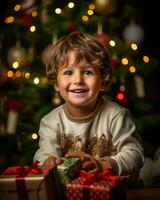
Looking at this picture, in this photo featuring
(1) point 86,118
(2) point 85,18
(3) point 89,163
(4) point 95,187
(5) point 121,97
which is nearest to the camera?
(4) point 95,187

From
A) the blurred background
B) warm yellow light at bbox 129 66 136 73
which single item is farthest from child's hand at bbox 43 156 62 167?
warm yellow light at bbox 129 66 136 73

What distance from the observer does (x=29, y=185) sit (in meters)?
1.10

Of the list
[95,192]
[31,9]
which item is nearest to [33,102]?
[31,9]

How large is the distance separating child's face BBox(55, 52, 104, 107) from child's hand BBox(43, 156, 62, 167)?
17 cm

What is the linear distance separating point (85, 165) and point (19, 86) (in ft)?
3.18

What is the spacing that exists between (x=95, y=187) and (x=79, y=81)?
0.31 metres

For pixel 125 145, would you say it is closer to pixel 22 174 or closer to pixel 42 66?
pixel 22 174

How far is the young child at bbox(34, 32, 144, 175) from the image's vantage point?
49.1 inches

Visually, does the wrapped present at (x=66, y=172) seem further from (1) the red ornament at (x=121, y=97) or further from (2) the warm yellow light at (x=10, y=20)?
(2) the warm yellow light at (x=10, y=20)

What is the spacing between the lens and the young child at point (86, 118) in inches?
49.1

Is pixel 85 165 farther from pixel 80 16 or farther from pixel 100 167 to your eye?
pixel 80 16

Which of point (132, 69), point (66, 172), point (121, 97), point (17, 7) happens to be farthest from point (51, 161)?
point (17, 7)

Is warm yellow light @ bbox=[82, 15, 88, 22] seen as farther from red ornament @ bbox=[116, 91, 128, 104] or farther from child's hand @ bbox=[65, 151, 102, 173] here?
child's hand @ bbox=[65, 151, 102, 173]

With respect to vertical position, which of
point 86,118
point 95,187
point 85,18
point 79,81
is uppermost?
point 85,18
